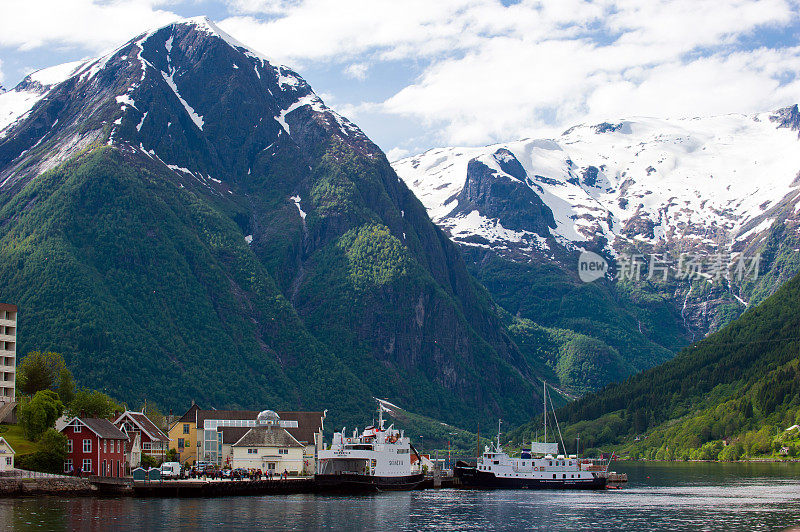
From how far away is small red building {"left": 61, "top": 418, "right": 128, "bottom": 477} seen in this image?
162875mm

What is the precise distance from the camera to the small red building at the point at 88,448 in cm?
16288

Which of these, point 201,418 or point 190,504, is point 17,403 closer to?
point 201,418

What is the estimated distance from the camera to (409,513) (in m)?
147

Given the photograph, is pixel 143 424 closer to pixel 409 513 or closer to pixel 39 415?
pixel 39 415

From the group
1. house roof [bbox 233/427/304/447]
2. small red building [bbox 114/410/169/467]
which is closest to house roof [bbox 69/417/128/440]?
small red building [bbox 114/410/169/467]

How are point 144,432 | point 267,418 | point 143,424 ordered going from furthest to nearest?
point 267,418
point 143,424
point 144,432

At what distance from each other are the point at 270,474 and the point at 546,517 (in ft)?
164

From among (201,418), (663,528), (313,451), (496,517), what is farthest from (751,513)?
(201,418)

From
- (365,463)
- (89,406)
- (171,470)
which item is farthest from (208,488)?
(89,406)

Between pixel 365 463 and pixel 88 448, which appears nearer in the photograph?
pixel 88 448

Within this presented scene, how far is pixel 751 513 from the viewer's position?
484 ft

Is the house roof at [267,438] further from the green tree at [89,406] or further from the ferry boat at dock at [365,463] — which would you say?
the green tree at [89,406]

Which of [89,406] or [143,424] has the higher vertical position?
[89,406]

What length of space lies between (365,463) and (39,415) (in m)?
49.4
